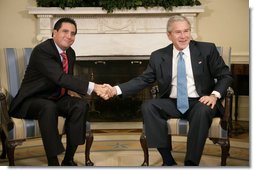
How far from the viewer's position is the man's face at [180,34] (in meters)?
2.39

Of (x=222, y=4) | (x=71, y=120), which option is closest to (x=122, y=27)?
(x=222, y=4)

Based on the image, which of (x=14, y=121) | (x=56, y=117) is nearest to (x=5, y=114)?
(x=14, y=121)

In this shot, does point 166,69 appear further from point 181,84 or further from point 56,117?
point 56,117

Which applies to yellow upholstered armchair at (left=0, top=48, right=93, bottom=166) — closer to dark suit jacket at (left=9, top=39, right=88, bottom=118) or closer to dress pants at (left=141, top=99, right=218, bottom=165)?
dark suit jacket at (left=9, top=39, right=88, bottom=118)

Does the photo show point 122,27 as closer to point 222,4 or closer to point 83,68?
point 83,68

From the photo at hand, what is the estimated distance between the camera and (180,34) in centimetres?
242

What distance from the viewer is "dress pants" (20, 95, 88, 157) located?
2301mm

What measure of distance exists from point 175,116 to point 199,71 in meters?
0.30

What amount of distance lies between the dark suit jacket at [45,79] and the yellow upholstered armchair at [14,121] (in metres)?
0.08

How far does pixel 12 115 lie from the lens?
245 cm

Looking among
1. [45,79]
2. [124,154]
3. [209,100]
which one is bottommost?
[124,154]

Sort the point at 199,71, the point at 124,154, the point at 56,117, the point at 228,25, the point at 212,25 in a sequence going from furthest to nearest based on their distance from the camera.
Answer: the point at 212,25 → the point at 228,25 → the point at 124,154 → the point at 199,71 → the point at 56,117

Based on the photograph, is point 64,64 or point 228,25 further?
point 228,25

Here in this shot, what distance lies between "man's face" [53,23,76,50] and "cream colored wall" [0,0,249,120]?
3.46ft
